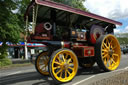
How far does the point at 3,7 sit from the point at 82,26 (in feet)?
27.2

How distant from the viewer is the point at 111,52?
5.88 metres

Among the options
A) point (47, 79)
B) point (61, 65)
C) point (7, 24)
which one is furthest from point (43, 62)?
point (7, 24)

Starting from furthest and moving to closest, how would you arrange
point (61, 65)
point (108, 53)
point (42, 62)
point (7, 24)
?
point (7, 24) → point (108, 53) → point (42, 62) → point (61, 65)

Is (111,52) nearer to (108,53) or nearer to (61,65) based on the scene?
(108,53)

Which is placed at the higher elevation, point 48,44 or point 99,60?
point 48,44

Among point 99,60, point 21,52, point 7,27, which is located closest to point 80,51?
point 99,60

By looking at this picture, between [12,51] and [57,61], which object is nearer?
[57,61]

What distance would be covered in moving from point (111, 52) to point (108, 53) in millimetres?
171

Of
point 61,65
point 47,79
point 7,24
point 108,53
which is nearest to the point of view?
point 61,65

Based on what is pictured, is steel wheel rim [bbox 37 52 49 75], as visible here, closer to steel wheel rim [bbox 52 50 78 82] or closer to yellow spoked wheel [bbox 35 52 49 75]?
yellow spoked wheel [bbox 35 52 49 75]

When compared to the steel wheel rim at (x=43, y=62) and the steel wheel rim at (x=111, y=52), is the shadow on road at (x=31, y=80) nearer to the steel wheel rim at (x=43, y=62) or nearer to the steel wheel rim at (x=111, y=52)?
the steel wheel rim at (x=43, y=62)

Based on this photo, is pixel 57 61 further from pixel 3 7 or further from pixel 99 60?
pixel 3 7

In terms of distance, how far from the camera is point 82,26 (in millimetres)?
7070

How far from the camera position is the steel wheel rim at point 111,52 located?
5.70 meters
